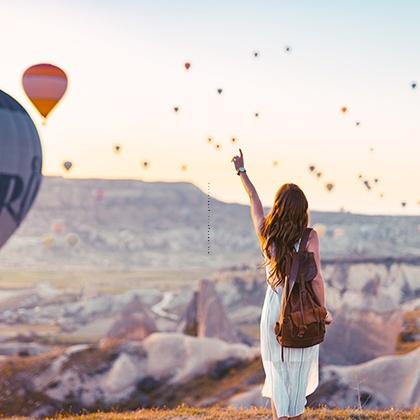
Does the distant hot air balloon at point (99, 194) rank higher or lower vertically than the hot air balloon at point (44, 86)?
lower

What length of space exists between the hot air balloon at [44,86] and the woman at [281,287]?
1976 cm

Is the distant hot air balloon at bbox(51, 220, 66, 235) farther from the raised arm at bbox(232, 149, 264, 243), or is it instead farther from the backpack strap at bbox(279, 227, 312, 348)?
the backpack strap at bbox(279, 227, 312, 348)

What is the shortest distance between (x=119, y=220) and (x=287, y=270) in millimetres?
154096

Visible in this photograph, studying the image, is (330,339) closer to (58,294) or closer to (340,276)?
(340,276)

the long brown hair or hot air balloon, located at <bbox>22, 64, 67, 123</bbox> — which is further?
hot air balloon, located at <bbox>22, 64, 67, 123</bbox>

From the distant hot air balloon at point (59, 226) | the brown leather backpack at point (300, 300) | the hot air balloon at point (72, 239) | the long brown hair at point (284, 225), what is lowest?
the hot air balloon at point (72, 239)

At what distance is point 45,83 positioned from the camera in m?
26.4

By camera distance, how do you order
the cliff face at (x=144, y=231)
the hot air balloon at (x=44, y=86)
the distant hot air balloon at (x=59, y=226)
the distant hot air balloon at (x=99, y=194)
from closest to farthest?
the hot air balloon at (x=44, y=86), the cliff face at (x=144, y=231), the distant hot air balloon at (x=59, y=226), the distant hot air balloon at (x=99, y=194)

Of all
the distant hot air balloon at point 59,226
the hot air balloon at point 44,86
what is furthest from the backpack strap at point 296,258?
the distant hot air balloon at point 59,226

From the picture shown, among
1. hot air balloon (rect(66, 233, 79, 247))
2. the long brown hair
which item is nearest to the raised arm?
the long brown hair

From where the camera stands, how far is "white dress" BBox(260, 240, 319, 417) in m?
6.79

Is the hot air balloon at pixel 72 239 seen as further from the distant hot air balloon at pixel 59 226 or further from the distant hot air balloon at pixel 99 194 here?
the distant hot air balloon at pixel 99 194

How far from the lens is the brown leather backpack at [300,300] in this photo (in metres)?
6.59

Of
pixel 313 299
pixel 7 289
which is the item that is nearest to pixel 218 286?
pixel 7 289
